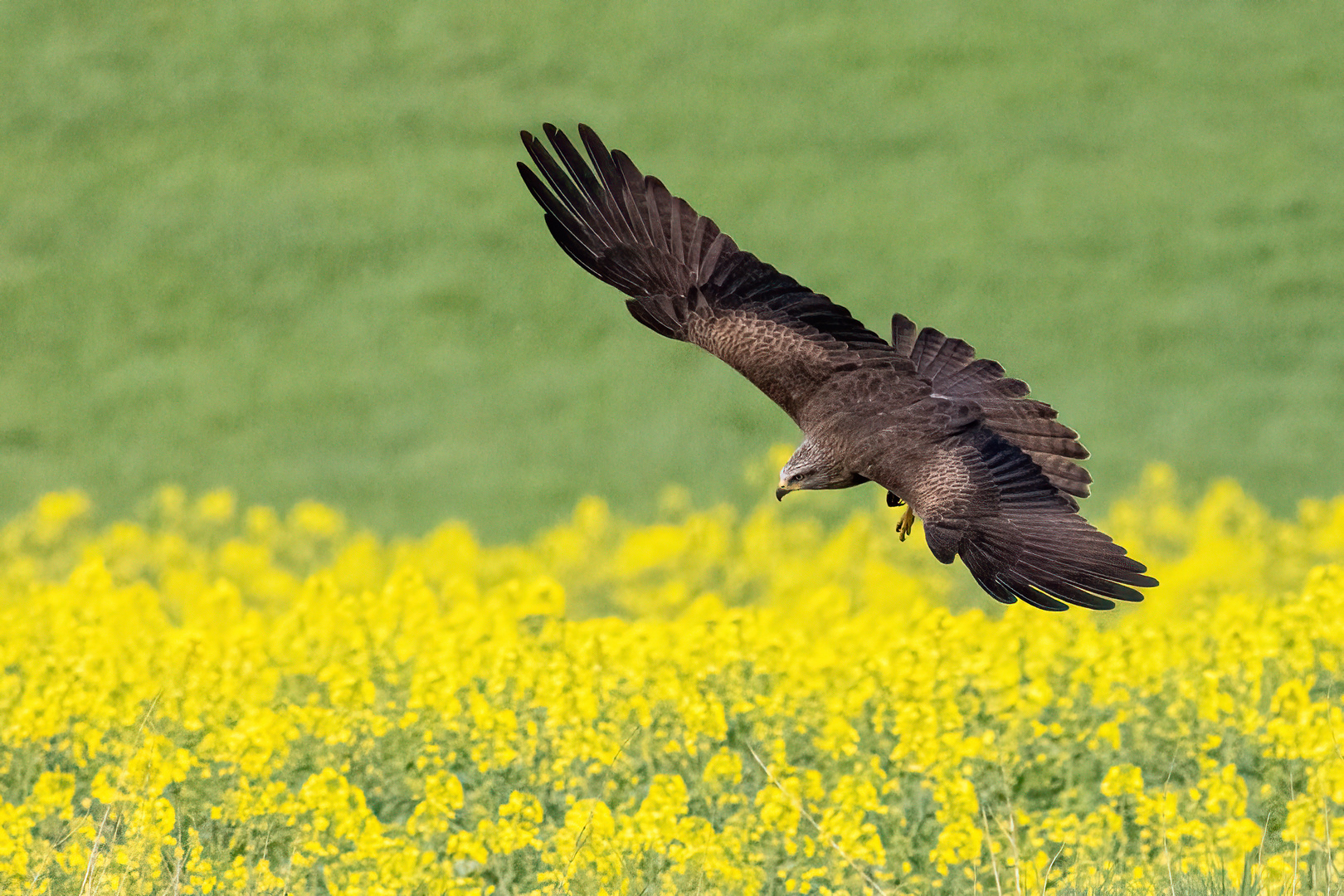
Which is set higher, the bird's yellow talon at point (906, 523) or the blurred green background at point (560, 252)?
the blurred green background at point (560, 252)

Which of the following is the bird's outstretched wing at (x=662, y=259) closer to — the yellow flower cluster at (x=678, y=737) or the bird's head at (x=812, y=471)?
the bird's head at (x=812, y=471)

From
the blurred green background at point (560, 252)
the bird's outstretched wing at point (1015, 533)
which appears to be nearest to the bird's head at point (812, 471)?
the bird's outstretched wing at point (1015, 533)

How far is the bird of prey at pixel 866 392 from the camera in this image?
3.61m

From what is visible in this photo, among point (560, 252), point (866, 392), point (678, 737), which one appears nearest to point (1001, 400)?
point (866, 392)

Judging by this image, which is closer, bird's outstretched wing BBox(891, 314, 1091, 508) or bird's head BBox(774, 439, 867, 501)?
bird's head BBox(774, 439, 867, 501)

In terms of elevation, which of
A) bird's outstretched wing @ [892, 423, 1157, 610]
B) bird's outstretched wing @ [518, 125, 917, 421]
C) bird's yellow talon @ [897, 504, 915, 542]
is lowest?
bird's outstretched wing @ [892, 423, 1157, 610]

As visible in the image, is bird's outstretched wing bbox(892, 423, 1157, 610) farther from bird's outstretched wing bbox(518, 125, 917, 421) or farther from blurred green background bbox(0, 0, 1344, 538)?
blurred green background bbox(0, 0, 1344, 538)

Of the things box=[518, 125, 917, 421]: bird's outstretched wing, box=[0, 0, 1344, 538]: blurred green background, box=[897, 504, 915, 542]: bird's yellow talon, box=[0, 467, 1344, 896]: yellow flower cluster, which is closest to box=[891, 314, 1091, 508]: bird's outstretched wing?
box=[518, 125, 917, 421]: bird's outstretched wing

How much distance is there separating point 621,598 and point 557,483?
35.2 inches

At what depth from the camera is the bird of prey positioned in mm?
3607

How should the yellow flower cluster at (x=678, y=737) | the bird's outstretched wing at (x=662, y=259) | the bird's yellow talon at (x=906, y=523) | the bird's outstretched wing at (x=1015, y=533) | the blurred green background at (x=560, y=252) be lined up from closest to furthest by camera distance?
1. the bird's outstretched wing at (x=1015, y=533)
2. the bird's yellow talon at (x=906, y=523)
3. the bird's outstretched wing at (x=662, y=259)
4. the yellow flower cluster at (x=678, y=737)
5. the blurred green background at (x=560, y=252)

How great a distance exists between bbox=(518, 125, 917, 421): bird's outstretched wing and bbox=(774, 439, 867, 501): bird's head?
364mm

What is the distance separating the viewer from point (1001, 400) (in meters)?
4.29

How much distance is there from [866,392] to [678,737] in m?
1.77
